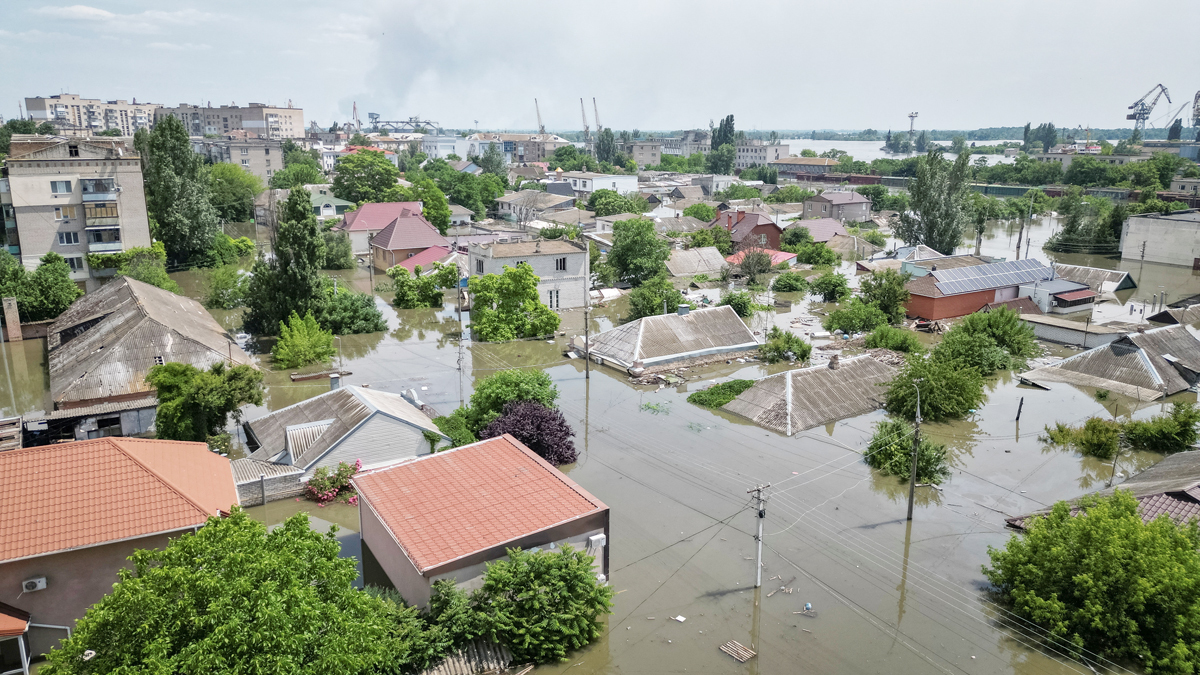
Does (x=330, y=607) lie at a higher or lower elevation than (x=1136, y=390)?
higher

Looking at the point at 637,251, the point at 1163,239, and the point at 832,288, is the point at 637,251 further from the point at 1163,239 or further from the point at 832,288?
the point at 1163,239

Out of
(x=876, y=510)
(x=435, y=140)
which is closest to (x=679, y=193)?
(x=876, y=510)

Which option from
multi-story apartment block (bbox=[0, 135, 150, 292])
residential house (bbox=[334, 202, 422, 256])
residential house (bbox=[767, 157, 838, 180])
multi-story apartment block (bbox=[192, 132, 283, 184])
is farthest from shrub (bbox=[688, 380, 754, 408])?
residential house (bbox=[767, 157, 838, 180])

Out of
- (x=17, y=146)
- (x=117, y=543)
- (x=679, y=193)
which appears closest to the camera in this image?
(x=117, y=543)

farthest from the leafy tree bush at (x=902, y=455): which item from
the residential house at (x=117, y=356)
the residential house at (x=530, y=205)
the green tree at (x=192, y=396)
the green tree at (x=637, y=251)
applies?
the residential house at (x=530, y=205)

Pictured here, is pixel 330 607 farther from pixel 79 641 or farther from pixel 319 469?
pixel 319 469

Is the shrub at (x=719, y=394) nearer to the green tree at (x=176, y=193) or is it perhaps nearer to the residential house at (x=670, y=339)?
the residential house at (x=670, y=339)
